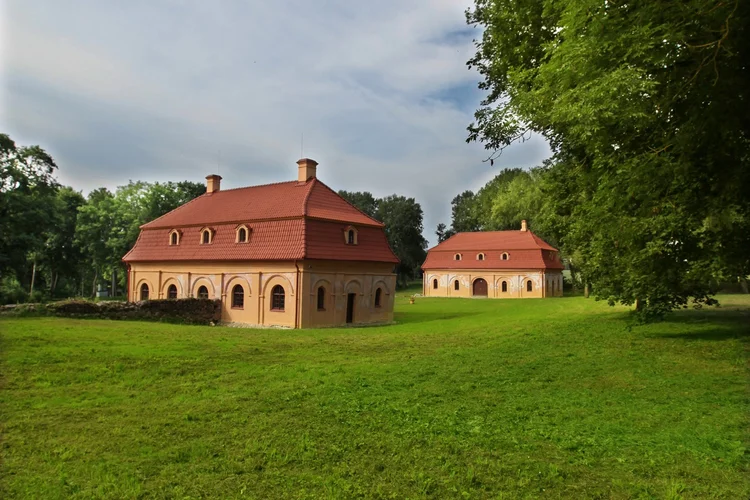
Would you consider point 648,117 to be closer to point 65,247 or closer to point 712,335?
point 712,335

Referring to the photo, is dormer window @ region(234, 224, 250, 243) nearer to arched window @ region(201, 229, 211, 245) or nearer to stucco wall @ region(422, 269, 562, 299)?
arched window @ region(201, 229, 211, 245)

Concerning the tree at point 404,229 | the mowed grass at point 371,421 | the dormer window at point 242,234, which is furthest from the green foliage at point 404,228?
the mowed grass at point 371,421

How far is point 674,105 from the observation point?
10742 mm

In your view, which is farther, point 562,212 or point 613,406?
point 562,212

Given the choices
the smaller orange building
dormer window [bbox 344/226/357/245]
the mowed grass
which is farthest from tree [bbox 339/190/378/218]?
the mowed grass

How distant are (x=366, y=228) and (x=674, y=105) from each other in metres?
22.2

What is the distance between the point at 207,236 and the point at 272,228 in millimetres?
5681

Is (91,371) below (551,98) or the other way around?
below

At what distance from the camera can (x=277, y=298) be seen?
94.7 ft

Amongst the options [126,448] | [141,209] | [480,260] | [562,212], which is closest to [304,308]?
[562,212]

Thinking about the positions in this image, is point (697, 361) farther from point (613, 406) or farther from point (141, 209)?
point (141, 209)

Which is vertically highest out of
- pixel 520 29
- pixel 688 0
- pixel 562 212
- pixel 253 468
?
pixel 520 29

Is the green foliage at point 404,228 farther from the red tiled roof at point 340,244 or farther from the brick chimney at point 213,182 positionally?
the red tiled roof at point 340,244

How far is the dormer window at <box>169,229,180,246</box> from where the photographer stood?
3397 cm
